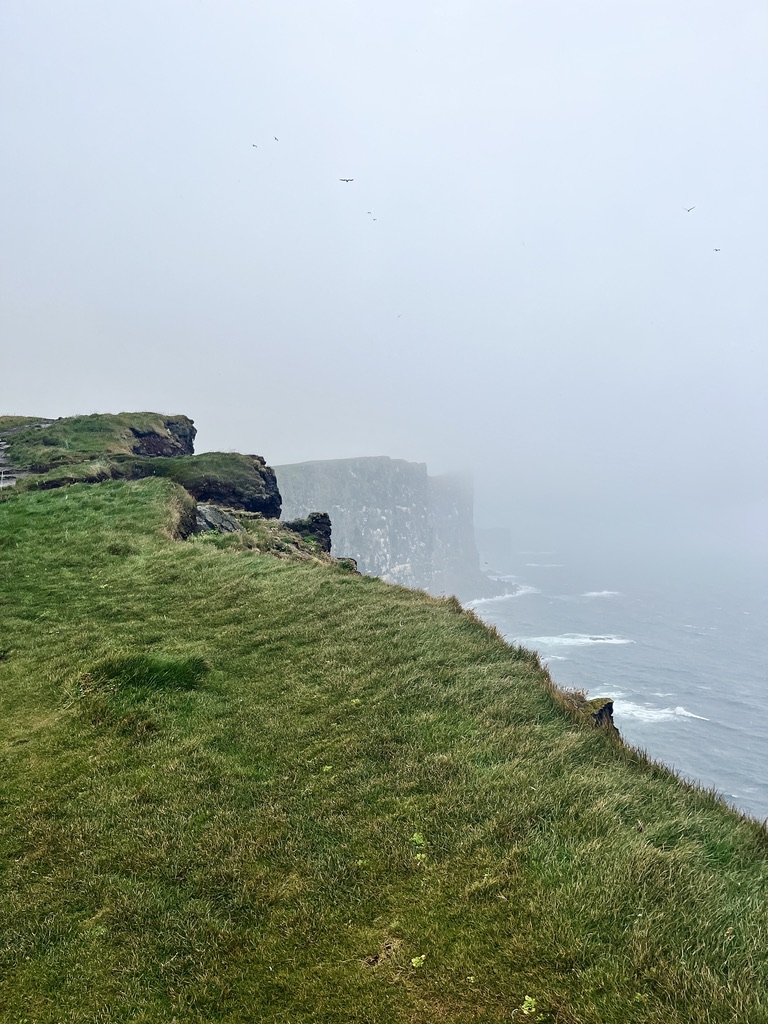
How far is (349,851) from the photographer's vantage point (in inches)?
239

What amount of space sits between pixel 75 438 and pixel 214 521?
24383 millimetres

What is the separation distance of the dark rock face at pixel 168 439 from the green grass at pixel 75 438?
20.0 inches

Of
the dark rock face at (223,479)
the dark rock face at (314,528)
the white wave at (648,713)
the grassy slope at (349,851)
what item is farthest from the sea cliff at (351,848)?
the white wave at (648,713)

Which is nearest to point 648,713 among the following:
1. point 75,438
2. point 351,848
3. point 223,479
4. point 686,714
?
point 686,714

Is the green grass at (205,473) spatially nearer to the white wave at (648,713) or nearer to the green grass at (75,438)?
the green grass at (75,438)

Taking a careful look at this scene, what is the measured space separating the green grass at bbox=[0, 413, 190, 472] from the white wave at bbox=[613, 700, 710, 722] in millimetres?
123643

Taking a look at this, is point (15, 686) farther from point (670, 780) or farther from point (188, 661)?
point (670, 780)

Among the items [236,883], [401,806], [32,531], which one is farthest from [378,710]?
[32,531]

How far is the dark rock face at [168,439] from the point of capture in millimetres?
48938

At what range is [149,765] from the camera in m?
8.16

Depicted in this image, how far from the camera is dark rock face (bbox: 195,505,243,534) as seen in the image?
2742cm

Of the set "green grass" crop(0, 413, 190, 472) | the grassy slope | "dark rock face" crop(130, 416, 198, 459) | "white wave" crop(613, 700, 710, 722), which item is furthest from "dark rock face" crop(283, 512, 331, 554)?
"white wave" crop(613, 700, 710, 722)

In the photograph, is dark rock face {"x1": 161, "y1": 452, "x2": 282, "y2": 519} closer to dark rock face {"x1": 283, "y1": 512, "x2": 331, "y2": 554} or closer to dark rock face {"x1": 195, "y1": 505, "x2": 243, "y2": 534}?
dark rock face {"x1": 283, "y1": 512, "x2": 331, "y2": 554}

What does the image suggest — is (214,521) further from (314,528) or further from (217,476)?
(314,528)
